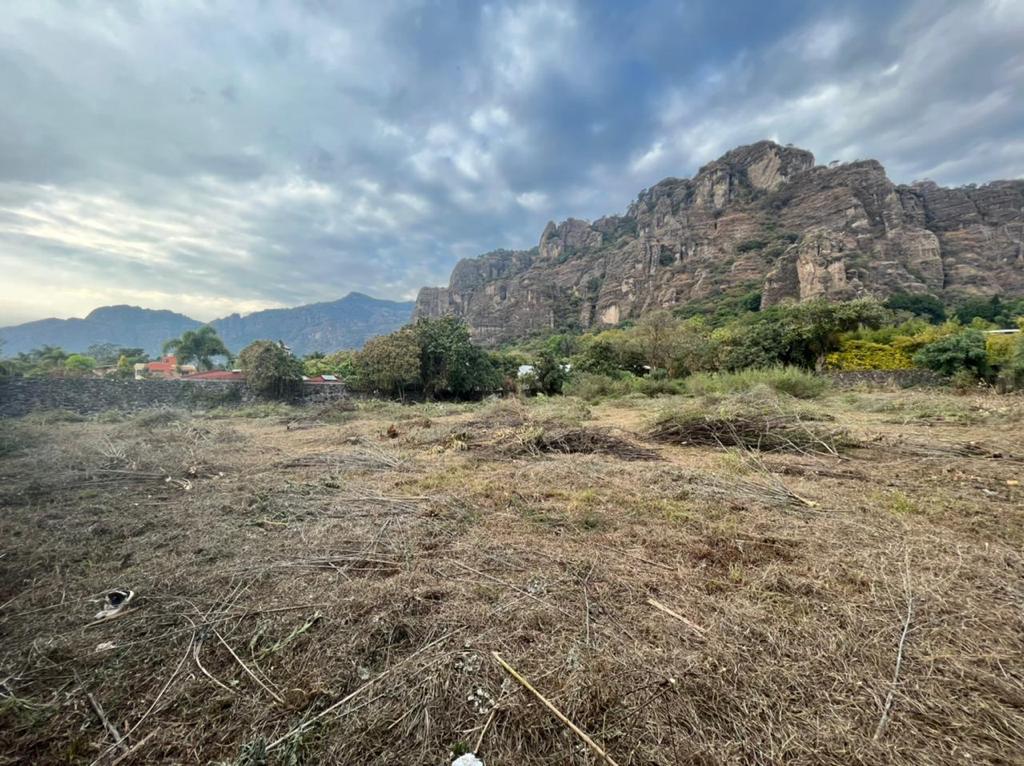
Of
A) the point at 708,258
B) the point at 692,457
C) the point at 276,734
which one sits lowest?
the point at 692,457

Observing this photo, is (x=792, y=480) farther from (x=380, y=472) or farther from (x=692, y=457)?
(x=380, y=472)

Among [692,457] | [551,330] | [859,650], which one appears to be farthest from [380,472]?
[551,330]

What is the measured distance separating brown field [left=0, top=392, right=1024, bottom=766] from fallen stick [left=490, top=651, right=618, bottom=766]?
0.08 feet

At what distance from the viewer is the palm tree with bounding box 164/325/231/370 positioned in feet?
106

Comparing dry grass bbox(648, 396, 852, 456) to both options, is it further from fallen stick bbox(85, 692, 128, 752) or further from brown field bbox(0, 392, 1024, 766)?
fallen stick bbox(85, 692, 128, 752)

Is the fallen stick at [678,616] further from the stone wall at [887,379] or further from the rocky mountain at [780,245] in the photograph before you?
the rocky mountain at [780,245]

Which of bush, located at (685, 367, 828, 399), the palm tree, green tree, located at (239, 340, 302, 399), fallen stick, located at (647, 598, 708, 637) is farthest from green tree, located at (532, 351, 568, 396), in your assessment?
the palm tree

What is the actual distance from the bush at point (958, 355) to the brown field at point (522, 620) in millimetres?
12939

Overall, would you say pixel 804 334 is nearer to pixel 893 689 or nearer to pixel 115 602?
pixel 893 689

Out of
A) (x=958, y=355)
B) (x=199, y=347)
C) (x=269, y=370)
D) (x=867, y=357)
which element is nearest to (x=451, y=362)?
(x=269, y=370)

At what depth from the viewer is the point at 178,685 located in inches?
69.7

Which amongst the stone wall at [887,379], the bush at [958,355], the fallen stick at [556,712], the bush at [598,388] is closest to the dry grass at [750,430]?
the fallen stick at [556,712]

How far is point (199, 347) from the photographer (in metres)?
32.7

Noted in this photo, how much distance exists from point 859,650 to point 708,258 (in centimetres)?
7538
